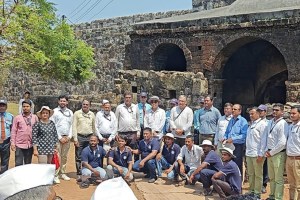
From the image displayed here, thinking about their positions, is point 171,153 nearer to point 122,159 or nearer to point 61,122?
point 122,159

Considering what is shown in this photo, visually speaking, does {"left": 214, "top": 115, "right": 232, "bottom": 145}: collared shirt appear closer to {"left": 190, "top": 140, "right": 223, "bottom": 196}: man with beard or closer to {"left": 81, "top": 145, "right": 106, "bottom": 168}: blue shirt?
{"left": 190, "top": 140, "right": 223, "bottom": 196}: man with beard

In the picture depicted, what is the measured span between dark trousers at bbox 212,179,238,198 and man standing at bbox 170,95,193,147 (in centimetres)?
194

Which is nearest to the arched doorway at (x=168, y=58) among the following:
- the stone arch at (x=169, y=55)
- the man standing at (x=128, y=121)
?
the stone arch at (x=169, y=55)

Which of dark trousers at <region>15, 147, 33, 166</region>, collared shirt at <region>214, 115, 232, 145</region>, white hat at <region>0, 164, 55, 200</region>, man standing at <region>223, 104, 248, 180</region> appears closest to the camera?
white hat at <region>0, 164, 55, 200</region>

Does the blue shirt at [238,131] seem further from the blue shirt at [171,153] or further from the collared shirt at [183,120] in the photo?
the collared shirt at [183,120]

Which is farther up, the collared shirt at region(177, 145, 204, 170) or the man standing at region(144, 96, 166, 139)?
the man standing at region(144, 96, 166, 139)

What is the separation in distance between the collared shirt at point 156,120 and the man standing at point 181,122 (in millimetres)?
204

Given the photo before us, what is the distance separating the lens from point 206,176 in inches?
307

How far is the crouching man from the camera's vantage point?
8463mm

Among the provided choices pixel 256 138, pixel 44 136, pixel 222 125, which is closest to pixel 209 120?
pixel 222 125

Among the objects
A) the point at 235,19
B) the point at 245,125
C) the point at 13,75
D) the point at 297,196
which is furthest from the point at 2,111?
the point at 13,75

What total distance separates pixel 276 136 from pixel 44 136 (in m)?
3.77

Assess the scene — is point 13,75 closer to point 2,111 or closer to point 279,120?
point 2,111

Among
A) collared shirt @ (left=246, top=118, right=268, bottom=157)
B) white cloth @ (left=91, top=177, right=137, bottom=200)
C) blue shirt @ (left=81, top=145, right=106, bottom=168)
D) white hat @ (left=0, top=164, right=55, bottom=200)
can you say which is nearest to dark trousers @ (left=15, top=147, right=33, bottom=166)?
blue shirt @ (left=81, top=145, right=106, bottom=168)
